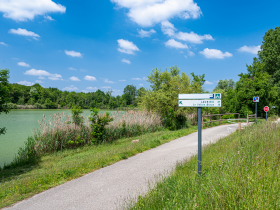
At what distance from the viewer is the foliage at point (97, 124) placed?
40.1 feet

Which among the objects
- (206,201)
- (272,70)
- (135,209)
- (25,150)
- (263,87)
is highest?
(272,70)

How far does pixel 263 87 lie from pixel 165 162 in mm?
30138

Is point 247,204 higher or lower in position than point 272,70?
lower

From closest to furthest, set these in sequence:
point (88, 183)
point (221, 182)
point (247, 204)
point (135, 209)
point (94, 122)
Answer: point (247, 204) < point (221, 182) < point (135, 209) < point (88, 183) < point (94, 122)

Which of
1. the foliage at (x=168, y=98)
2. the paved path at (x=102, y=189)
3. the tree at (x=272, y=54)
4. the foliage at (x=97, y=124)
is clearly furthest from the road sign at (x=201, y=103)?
the tree at (x=272, y=54)

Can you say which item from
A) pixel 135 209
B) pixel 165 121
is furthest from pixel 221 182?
pixel 165 121

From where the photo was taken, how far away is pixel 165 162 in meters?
7.09

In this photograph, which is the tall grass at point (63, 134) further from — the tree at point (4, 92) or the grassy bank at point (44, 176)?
the tree at point (4, 92)

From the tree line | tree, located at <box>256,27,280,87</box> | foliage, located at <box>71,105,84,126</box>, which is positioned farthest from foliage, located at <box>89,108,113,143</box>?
the tree line

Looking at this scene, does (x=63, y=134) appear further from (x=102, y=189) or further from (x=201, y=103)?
(x=201, y=103)

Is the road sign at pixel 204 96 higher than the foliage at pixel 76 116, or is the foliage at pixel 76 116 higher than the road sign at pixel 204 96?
the road sign at pixel 204 96

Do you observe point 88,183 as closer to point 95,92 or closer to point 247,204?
point 247,204

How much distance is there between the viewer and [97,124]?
1225 centimetres

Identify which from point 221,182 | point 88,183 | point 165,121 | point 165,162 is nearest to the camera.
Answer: point 221,182
